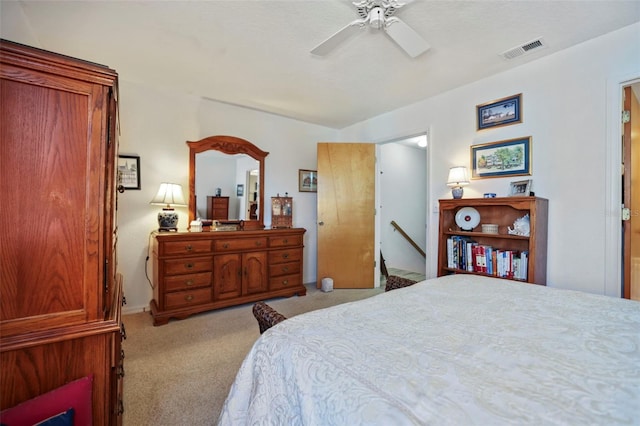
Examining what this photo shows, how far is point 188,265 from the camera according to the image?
284 cm

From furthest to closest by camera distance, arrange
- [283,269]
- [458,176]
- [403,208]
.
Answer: [403,208] < [283,269] < [458,176]

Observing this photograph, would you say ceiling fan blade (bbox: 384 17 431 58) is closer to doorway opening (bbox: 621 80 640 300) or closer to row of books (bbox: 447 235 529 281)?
doorway opening (bbox: 621 80 640 300)

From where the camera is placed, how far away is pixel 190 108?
3.36 metres

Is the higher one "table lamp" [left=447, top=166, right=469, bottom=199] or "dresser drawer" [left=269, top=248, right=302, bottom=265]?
"table lamp" [left=447, top=166, right=469, bottom=199]

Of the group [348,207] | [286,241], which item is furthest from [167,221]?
[348,207]

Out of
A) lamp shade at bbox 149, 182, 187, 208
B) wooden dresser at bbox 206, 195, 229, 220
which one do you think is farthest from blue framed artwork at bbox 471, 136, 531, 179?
lamp shade at bbox 149, 182, 187, 208

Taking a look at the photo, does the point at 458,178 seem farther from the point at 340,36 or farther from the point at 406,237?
the point at 406,237

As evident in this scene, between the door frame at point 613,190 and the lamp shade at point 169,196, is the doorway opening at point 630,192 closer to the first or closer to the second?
the door frame at point 613,190

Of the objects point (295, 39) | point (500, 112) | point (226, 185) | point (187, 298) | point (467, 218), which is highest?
point (295, 39)

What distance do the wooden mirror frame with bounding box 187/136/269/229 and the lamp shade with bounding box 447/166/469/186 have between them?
235 cm

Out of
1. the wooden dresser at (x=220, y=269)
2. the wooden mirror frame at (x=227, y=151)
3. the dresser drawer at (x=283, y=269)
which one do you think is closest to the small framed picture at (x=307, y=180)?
the wooden mirror frame at (x=227, y=151)

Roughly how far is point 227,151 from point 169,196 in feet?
3.16

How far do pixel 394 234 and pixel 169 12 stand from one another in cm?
455

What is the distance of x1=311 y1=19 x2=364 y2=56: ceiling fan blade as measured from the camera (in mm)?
1792
